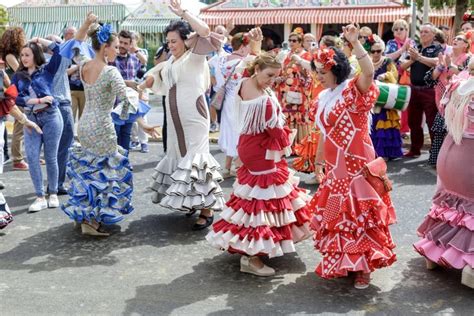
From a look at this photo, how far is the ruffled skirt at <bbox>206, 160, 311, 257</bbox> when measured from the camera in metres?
4.64

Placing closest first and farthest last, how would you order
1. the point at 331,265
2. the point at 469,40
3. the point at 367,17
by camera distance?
the point at 331,265, the point at 469,40, the point at 367,17

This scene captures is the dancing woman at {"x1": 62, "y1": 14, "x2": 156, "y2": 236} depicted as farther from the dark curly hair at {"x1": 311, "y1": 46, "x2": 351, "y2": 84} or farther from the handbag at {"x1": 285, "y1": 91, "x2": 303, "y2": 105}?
the handbag at {"x1": 285, "y1": 91, "x2": 303, "y2": 105}

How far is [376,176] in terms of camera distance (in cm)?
435

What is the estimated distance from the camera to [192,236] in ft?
19.0

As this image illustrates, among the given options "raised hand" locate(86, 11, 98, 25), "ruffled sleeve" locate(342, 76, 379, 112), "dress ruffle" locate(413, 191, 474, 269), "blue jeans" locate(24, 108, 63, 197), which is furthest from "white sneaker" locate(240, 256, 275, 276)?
"blue jeans" locate(24, 108, 63, 197)

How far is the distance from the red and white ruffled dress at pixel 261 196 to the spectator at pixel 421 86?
4577mm

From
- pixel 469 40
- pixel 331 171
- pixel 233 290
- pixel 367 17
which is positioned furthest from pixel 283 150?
pixel 367 17

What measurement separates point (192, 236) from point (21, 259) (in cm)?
156

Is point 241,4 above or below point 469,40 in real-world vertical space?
above

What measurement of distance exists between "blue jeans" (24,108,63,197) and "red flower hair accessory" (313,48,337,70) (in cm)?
354

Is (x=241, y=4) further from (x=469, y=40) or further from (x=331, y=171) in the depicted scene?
(x=331, y=171)

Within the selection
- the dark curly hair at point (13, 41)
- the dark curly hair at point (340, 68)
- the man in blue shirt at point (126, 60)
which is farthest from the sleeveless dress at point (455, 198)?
the man in blue shirt at point (126, 60)

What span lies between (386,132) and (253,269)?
16.4 ft

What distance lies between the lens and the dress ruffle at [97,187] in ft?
18.5
